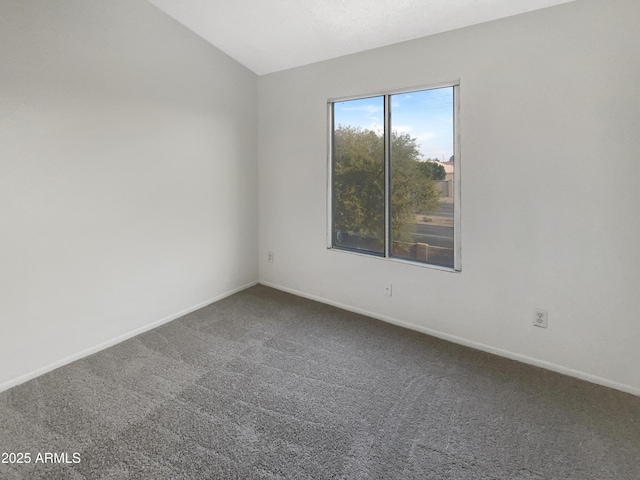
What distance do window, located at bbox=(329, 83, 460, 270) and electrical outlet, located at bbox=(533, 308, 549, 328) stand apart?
0.60 metres

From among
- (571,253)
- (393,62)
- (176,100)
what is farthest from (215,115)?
(571,253)

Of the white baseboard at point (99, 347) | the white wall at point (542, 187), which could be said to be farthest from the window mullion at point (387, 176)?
the white baseboard at point (99, 347)

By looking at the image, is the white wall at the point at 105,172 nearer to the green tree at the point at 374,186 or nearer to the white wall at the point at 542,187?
the green tree at the point at 374,186

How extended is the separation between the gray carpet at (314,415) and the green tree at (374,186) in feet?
3.41

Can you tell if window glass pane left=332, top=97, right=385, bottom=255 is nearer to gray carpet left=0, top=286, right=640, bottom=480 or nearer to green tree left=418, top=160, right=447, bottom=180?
green tree left=418, top=160, right=447, bottom=180

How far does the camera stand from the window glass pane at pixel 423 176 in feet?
8.61

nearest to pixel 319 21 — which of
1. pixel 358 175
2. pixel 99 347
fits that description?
pixel 358 175

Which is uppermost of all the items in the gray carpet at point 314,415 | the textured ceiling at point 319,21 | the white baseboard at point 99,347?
the textured ceiling at point 319,21

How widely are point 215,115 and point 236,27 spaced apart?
2.57ft

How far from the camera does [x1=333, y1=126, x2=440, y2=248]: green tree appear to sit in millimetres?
2807

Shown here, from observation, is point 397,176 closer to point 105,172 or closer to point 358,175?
point 358,175

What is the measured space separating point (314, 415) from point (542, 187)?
79.0 inches

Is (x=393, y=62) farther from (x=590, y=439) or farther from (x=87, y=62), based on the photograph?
(x=590, y=439)

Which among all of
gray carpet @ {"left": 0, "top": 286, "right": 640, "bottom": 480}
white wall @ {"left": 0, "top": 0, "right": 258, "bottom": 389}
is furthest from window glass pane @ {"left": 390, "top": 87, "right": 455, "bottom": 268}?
white wall @ {"left": 0, "top": 0, "right": 258, "bottom": 389}
